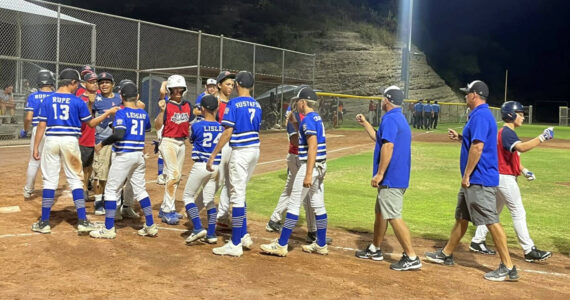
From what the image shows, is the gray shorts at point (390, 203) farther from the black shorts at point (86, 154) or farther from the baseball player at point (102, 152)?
the black shorts at point (86, 154)

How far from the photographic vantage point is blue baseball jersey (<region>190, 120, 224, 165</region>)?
721 centimetres

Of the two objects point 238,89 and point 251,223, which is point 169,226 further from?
point 238,89

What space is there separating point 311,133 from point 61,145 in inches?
131

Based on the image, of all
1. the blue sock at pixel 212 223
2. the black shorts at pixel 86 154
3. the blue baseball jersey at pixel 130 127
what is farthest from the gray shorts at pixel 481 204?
the black shorts at pixel 86 154

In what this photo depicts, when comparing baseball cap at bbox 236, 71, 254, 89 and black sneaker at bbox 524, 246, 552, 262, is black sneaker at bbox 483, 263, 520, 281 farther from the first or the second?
baseball cap at bbox 236, 71, 254, 89

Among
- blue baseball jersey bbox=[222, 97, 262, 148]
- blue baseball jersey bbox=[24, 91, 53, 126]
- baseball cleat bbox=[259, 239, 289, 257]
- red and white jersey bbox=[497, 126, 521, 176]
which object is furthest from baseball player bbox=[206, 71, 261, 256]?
blue baseball jersey bbox=[24, 91, 53, 126]

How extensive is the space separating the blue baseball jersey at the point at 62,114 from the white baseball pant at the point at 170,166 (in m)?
1.35

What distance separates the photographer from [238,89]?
6.72 meters

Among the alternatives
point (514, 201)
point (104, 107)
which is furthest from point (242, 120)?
point (514, 201)

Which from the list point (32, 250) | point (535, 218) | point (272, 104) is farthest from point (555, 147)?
point (32, 250)

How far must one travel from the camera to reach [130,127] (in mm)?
7023

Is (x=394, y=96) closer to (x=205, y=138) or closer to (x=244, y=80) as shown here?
(x=244, y=80)

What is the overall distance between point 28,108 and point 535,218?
29.0ft

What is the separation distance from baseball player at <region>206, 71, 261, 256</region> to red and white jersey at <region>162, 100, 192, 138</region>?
1.85m
